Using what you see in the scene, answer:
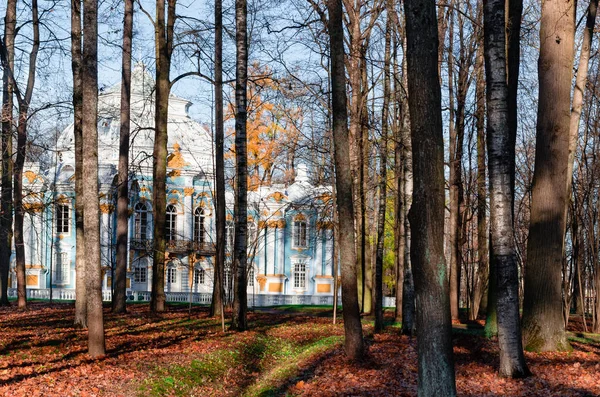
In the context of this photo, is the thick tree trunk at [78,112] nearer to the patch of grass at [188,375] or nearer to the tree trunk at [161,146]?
the patch of grass at [188,375]

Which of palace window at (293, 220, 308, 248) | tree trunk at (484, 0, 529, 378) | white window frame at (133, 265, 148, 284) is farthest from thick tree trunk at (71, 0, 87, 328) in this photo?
palace window at (293, 220, 308, 248)

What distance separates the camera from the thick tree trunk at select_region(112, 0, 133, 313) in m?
19.2

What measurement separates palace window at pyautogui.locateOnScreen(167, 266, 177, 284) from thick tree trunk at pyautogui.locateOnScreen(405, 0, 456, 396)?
37.8 metres

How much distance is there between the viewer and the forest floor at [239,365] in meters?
9.02

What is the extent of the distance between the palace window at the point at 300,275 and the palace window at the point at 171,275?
7.47 m

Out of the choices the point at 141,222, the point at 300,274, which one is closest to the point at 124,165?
the point at 141,222

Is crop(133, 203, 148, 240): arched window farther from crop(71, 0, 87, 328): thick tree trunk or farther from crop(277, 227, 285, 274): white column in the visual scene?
crop(71, 0, 87, 328): thick tree trunk

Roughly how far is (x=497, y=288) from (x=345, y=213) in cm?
274

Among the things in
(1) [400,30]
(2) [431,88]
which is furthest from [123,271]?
(2) [431,88]

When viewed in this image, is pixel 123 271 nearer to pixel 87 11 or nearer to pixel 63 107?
pixel 63 107

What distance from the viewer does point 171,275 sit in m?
43.8

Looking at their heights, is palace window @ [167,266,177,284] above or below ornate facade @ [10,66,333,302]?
below

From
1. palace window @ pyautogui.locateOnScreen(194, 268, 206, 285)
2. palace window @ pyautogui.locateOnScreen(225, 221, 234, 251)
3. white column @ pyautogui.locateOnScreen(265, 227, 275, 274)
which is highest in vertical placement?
palace window @ pyautogui.locateOnScreen(225, 221, 234, 251)

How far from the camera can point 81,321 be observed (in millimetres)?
14383
